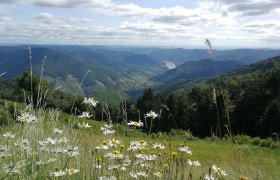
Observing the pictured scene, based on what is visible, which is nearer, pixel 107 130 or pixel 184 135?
pixel 107 130

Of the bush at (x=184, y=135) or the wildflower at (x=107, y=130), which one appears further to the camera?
the bush at (x=184, y=135)

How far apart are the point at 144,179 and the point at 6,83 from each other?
162790 millimetres

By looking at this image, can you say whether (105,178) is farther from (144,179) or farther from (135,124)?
(135,124)

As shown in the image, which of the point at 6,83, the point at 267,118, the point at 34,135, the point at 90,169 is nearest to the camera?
the point at 90,169

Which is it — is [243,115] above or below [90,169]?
below

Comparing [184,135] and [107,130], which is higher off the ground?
[107,130]

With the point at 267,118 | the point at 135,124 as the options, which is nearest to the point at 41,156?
the point at 135,124

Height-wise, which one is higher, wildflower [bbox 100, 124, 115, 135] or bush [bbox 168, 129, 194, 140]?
wildflower [bbox 100, 124, 115, 135]

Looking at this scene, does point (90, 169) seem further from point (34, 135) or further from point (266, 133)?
point (266, 133)

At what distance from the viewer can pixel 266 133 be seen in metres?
49.8

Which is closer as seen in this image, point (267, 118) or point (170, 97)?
point (267, 118)

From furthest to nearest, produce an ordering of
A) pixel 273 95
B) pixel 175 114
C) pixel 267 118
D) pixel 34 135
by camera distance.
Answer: pixel 175 114
pixel 273 95
pixel 267 118
pixel 34 135

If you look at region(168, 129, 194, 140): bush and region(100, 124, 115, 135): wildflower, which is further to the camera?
region(168, 129, 194, 140): bush

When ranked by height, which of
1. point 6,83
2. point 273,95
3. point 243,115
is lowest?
point 6,83
